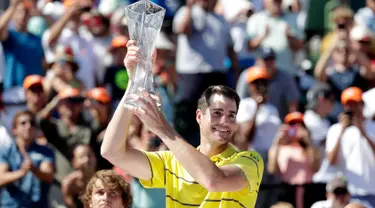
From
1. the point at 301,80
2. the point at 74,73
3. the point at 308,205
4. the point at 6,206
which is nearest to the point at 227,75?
the point at 301,80

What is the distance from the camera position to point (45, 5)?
13.1 m

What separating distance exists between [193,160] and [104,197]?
0.86 metres

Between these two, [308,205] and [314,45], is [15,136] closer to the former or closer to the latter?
[308,205]

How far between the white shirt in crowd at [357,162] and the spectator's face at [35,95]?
3.14 m

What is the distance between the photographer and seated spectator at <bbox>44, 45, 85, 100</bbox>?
11.5 metres

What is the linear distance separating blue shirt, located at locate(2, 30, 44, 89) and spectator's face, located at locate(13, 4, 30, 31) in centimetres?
8

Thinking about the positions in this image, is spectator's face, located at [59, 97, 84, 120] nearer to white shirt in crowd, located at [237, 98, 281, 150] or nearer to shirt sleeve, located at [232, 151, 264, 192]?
white shirt in crowd, located at [237, 98, 281, 150]

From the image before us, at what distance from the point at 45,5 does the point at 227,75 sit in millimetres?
2573

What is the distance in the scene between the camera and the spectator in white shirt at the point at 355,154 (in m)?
10.1

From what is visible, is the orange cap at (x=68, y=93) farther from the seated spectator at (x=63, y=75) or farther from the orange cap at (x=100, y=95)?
the seated spectator at (x=63, y=75)

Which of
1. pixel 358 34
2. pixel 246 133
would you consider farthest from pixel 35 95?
pixel 358 34

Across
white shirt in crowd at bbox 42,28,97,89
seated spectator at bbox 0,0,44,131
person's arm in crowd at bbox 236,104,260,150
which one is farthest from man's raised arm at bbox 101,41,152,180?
white shirt in crowd at bbox 42,28,97,89

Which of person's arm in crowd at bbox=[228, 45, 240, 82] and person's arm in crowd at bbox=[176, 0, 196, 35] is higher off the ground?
person's arm in crowd at bbox=[176, 0, 196, 35]

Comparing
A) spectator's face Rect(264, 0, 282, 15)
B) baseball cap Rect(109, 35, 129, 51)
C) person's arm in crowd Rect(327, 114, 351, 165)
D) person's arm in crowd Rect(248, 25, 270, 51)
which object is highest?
spectator's face Rect(264, 0, 282, 15)
